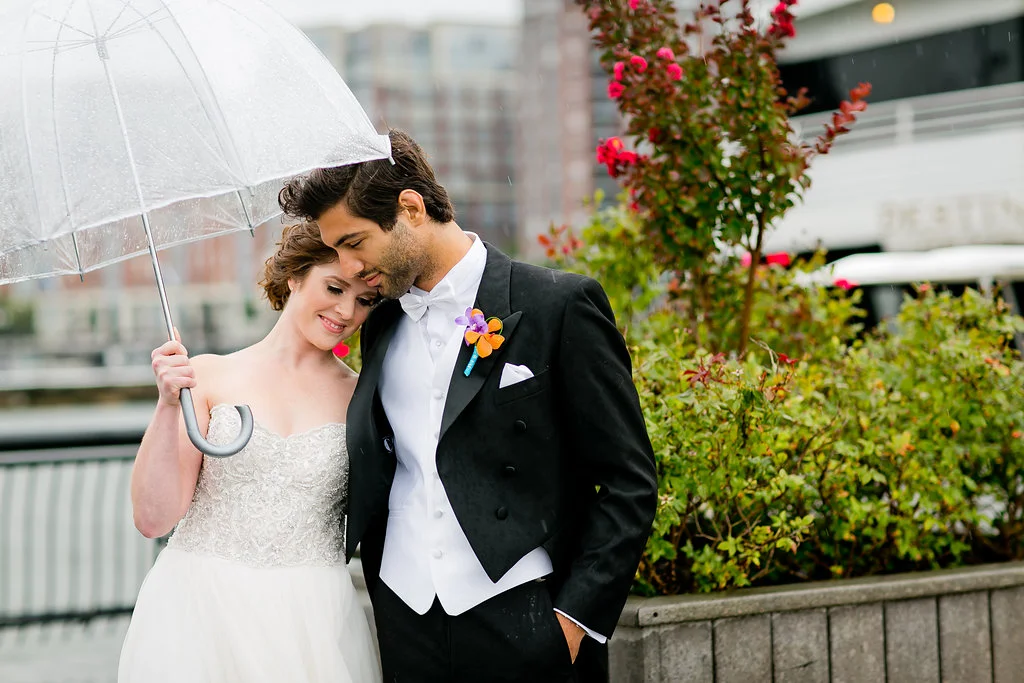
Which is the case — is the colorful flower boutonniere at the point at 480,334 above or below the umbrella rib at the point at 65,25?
below

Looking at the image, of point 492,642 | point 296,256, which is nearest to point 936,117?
point 296,256

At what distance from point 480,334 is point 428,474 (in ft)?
1.23

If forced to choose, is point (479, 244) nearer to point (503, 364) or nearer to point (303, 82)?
point (503, 364)

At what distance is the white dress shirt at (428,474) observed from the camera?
2.59 m

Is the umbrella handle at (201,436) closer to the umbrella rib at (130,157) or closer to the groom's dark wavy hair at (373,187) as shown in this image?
the umbrella rib at (130,157)

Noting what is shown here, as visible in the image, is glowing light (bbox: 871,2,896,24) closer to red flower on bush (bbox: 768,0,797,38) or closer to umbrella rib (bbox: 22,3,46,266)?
red flower on bush (bbox: 768,0,797,38)

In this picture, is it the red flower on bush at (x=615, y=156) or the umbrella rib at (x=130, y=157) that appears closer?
the umbrella rib at (x=130, y=157)

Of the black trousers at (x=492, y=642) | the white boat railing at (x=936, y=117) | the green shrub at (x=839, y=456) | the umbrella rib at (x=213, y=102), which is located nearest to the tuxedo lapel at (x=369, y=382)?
the black trousers at (x=492, y=642)

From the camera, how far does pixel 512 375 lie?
2.60 meters

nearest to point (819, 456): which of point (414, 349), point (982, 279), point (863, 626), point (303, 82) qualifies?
point (863, 626)

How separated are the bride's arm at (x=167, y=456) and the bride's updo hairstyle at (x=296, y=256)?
1.46ft

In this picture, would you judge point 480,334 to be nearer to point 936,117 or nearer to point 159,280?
point 159,280

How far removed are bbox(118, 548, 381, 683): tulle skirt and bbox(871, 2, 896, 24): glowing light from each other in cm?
2069

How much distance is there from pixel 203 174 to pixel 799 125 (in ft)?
60.4
